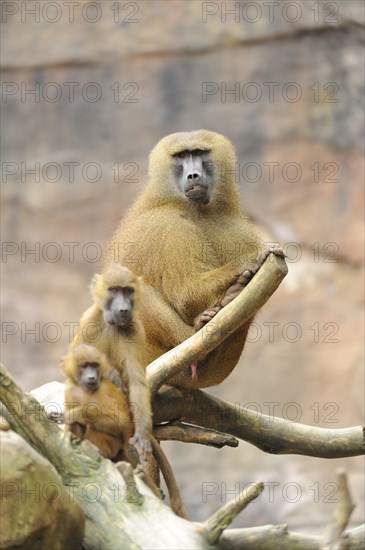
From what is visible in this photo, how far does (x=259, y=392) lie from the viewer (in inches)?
464

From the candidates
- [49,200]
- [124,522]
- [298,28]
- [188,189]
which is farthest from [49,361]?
[124,522]

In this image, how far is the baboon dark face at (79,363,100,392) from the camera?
451 centimetres

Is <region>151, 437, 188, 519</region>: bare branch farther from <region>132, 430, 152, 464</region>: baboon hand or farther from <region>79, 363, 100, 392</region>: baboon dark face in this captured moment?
<region>79, 363, 100, 392</region>: baboon dark face

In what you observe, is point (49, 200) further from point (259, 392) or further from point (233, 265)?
point (233, 265)

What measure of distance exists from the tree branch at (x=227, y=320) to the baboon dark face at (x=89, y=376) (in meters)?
0.65

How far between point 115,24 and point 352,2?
288 cm

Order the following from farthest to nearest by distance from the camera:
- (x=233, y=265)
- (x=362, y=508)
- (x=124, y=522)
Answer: (x=362, y=508) → (x=233, y=265) → (x=124, y=522)

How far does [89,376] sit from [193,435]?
4.32 ft

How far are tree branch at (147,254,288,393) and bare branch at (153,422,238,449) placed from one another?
575 millimetres

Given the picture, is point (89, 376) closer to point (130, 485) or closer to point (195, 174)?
point (130, 485)

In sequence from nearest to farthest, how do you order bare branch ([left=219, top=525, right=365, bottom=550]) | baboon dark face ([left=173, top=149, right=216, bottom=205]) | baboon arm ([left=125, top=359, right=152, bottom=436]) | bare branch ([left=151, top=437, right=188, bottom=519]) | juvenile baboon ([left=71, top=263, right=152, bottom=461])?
1. bare branch ([left=219, top=525, right=365, bottom=550])
2. baboon arm ([left=125, top=359, right=152, bottom=436])
3. juvenile baboon ([left=71, top=263, right=152, bottom=461])
4. bare branch ([left=151, top=437, right=188, bottom=519])
5. baboon dark face ([left=173, top=149, right=216, bottom=205])

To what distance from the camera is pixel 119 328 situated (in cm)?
492

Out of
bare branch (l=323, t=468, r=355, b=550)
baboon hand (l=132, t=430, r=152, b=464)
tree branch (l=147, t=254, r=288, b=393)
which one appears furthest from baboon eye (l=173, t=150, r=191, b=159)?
bare branch (l=323, t=468, r=355, b=550)

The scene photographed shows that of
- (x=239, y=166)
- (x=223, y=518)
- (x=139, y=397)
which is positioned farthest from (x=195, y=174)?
(x=239, y=166)
